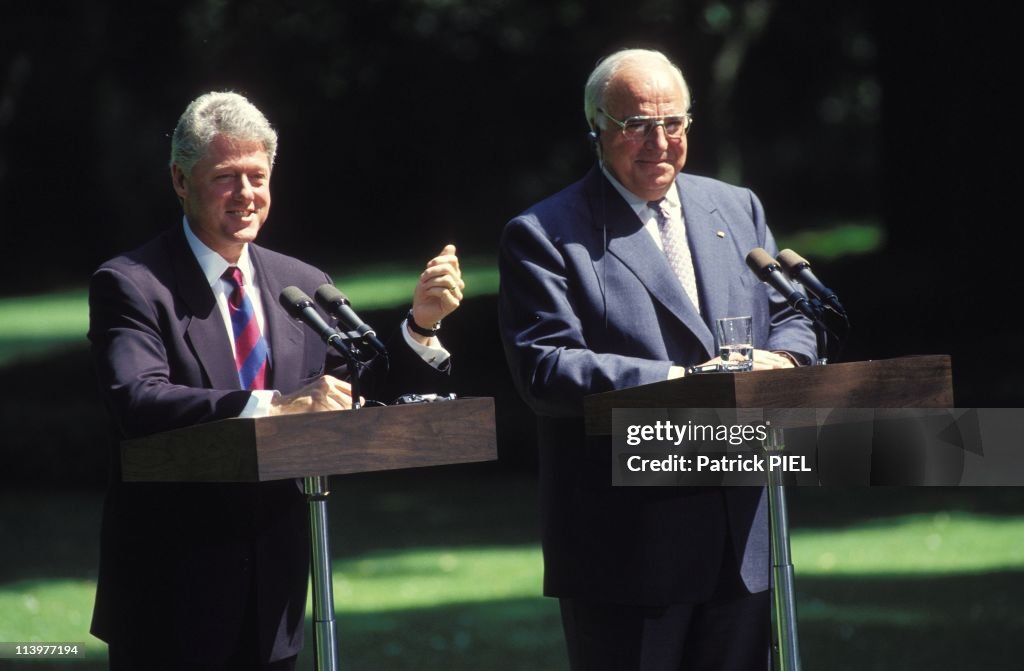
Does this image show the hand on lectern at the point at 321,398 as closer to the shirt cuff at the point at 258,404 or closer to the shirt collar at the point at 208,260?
the shirt cuff at the point at 258,404

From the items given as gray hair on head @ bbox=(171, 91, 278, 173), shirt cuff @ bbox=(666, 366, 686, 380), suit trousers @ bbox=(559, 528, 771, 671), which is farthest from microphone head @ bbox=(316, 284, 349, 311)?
suit trousers @ bbox=(559, 528, 771, 671)

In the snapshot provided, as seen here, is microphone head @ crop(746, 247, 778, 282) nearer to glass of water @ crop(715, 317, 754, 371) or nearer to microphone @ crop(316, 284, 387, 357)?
glass of water @ crop(715, 317, 754, 371)

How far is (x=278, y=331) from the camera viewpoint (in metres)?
4.50

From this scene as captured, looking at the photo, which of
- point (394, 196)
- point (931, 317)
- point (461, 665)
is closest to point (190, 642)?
point (461, 665)

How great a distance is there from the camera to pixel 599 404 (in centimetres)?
435

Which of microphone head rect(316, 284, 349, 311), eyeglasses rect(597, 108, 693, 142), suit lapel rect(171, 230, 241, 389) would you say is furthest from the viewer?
eyeglasses rect(597, 108, 693, 142)

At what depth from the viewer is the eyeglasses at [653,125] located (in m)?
4.82

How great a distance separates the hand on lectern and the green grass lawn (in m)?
4.56

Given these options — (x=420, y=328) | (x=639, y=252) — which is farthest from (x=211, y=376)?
(x=639, y=252)

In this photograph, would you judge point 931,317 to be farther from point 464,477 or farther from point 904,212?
point 464,477

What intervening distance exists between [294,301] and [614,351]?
1.01 metres

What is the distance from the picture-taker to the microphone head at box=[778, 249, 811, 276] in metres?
4.54

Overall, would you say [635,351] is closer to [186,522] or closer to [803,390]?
[803,390]

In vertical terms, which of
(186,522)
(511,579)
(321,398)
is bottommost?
(511,579)
